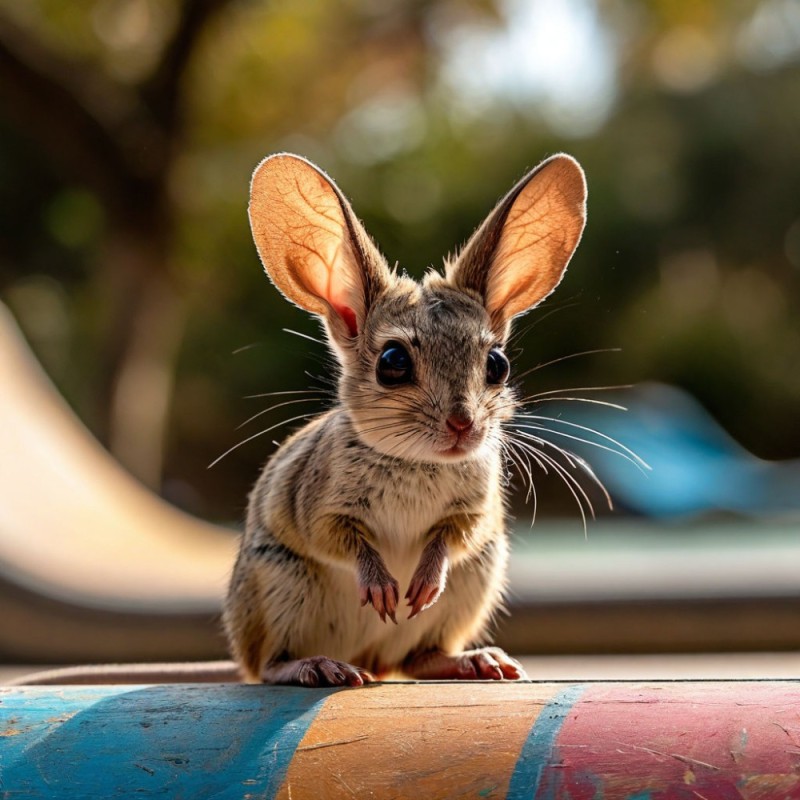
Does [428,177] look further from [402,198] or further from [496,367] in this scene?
[496,367]

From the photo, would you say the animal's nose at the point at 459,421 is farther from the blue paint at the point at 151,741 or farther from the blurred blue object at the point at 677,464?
the blurred blue object at the point at 677,464

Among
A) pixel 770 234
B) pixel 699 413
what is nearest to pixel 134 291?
pixel 699 413

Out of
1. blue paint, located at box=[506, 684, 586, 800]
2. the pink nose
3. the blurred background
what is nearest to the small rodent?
the pink nose

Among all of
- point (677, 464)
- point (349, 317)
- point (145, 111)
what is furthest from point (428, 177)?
point (349, 317)

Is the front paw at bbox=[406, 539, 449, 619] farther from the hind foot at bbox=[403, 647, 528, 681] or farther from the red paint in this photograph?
the red paint

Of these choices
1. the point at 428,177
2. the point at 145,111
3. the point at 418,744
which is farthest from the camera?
the point at 428,177
